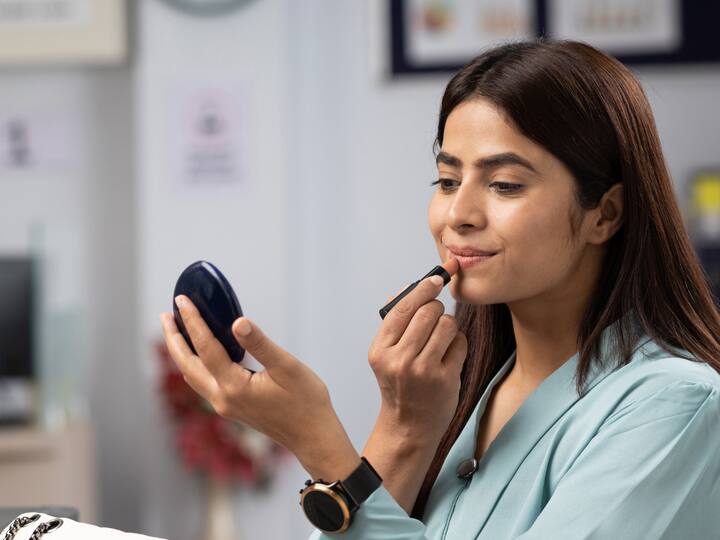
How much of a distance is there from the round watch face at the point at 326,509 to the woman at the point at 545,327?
0.06 ft

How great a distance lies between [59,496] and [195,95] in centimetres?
141

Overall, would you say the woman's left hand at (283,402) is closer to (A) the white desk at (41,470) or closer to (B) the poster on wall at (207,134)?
(A) the white desk at (41,470)

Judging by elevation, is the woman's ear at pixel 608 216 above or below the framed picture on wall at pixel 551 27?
below

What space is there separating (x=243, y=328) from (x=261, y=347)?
0.03 m

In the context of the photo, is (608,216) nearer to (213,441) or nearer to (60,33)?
(213,441)

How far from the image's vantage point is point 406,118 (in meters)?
3.67

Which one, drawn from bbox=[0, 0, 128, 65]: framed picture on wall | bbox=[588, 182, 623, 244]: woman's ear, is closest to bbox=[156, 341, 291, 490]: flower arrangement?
bbox=[0, 0, 128, 65]: framed picture on wall

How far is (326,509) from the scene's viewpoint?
3.07ft

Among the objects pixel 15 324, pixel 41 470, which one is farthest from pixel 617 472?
pixel 15 324

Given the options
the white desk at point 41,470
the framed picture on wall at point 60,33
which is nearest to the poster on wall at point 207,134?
the framed picture on wall at point 60,33

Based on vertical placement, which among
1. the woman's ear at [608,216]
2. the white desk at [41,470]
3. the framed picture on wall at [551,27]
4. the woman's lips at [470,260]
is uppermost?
the framed picture on wall at [551,27]

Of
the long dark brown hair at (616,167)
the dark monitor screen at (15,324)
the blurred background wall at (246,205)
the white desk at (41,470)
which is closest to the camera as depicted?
the long dark brown hair at (616,167)

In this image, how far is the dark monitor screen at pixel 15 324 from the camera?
3180 mm

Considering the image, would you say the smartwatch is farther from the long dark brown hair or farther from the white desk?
the white desk
